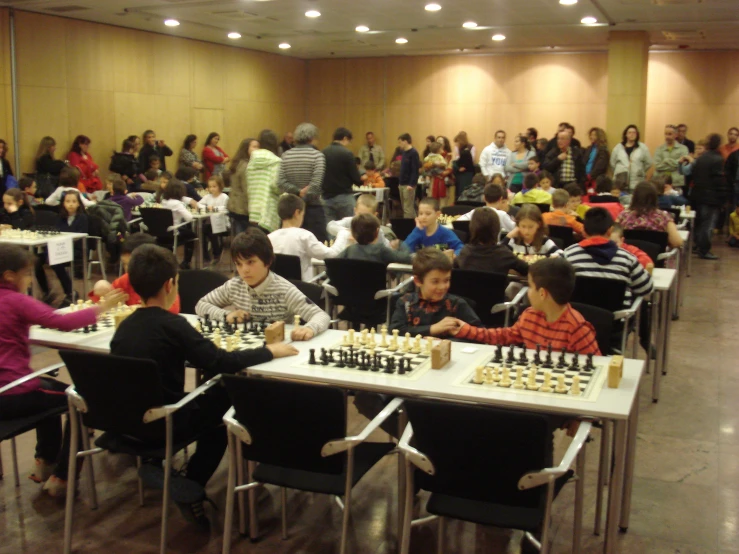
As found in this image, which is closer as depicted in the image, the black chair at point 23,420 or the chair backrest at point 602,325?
the black chair at point 23,420

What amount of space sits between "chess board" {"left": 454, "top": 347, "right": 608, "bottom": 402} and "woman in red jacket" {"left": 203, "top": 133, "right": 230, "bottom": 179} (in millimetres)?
11358

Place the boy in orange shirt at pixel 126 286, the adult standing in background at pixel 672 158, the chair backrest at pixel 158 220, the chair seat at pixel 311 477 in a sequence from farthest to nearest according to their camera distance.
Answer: the adult standing in background at pixel 672 158 < the chair backrest at pixel 158 220 < the boy in orange shirt at pixel 126 286 < the chair seat at pixel 311 477

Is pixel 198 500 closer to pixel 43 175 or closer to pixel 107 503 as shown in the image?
pixel 107 503

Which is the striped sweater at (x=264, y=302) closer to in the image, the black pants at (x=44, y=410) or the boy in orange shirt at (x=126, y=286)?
the boy in orange shirt at (x=126, y=286)

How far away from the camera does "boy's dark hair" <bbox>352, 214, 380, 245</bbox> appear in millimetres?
5281

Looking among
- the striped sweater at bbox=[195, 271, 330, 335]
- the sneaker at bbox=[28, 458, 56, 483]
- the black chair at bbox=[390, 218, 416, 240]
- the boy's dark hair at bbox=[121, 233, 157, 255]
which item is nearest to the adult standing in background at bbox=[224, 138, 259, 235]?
the black chair at bbox=[390, 218, 416, 240]

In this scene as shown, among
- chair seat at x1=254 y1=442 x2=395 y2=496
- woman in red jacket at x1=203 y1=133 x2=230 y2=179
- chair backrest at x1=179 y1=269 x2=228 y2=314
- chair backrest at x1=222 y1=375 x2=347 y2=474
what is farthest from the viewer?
woman in red jacket at x1=203 y1=133 x2=230 y2=179

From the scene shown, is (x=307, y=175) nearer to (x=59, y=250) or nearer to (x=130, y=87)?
(x=59, y=250)

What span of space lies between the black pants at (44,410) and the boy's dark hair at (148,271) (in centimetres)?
72

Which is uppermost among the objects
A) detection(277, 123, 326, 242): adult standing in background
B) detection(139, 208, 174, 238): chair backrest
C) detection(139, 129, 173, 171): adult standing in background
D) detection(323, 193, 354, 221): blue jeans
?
detection(139, 129, 173, 171): adult standing in background

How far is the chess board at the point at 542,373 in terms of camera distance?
109 inches

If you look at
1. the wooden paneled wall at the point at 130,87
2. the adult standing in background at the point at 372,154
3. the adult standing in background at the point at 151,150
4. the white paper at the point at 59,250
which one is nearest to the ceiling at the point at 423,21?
the wooden paneled wall at the point at 130,87

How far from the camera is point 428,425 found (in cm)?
237

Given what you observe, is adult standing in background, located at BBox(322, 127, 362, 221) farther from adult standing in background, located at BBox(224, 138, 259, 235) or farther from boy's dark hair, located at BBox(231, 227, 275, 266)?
boy's dark hair, located at BBox(231, 227, 275, 266)
